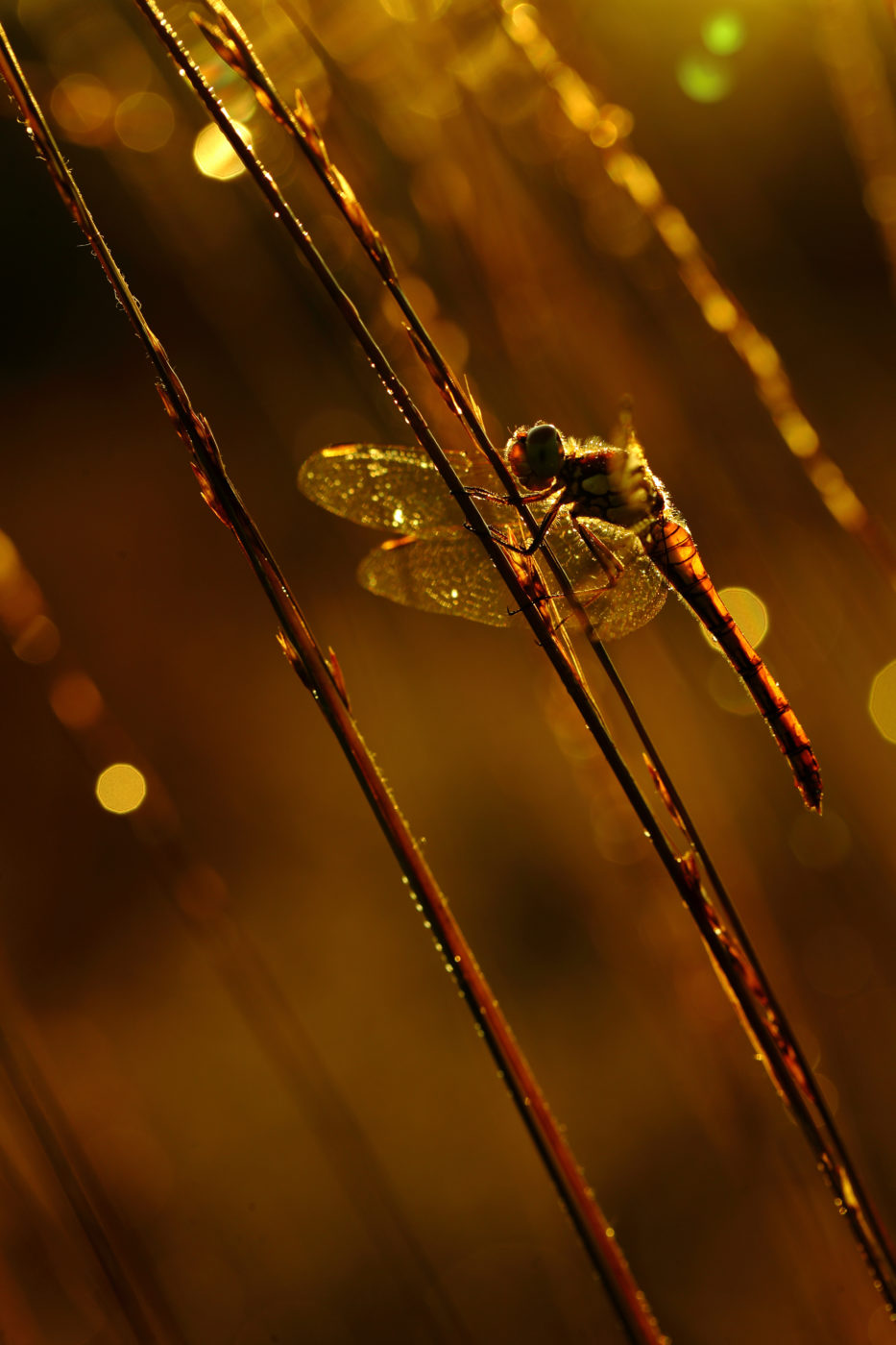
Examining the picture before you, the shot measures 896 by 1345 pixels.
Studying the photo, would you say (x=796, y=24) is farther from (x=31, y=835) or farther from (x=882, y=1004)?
(x=31, y=835)

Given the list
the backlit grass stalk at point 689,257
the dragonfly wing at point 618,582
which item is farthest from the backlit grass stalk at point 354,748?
the dragonfly wing at point 618,582

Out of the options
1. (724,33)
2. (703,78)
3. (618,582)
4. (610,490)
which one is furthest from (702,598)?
(703,78)

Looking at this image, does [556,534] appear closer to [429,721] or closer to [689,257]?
[689,257]

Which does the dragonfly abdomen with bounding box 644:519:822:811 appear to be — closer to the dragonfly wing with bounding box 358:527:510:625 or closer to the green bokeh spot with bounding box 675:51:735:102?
the dragonfly wing with bounding box 358:527:510:625

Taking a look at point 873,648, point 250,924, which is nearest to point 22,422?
point 250,924

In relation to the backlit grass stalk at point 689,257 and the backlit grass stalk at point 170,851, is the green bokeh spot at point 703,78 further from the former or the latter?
the backlit grass stalk at point 170,851

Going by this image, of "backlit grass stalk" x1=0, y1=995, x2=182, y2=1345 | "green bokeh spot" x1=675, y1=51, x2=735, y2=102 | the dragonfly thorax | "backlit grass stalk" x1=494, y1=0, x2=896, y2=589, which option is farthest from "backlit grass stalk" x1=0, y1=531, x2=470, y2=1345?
"green bokeh spot" x1=675, y1=51, x2=735, y2=102
